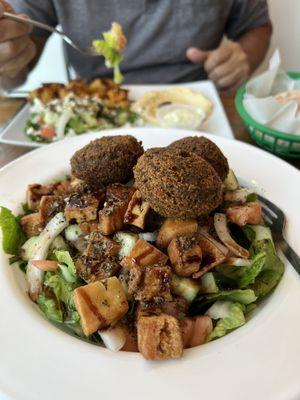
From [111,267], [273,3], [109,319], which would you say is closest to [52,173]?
[111,267]

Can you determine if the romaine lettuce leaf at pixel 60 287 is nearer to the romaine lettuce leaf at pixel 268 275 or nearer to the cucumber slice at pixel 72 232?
the cucumber slice at pixel 72 232

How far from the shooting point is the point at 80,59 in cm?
376

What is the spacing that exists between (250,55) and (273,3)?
186 centimetres

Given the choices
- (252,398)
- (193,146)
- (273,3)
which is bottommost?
(273,3)

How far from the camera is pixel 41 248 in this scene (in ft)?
5.28

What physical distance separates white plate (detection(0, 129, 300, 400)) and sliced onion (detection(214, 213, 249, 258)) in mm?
178

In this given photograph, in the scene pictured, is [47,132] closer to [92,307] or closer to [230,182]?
[230,182]

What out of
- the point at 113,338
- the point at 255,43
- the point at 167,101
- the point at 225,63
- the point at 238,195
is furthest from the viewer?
the point at 255,43

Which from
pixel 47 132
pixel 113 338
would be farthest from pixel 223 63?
pixel 113 338

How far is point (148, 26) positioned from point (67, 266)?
106 inches

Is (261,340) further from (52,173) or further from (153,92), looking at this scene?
(153,92)

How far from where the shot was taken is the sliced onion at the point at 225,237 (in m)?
1.53

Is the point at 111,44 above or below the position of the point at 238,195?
above

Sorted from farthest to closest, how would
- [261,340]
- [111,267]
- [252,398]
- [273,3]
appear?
[273,3]
[111,267]
[261,340]
[252,398]
